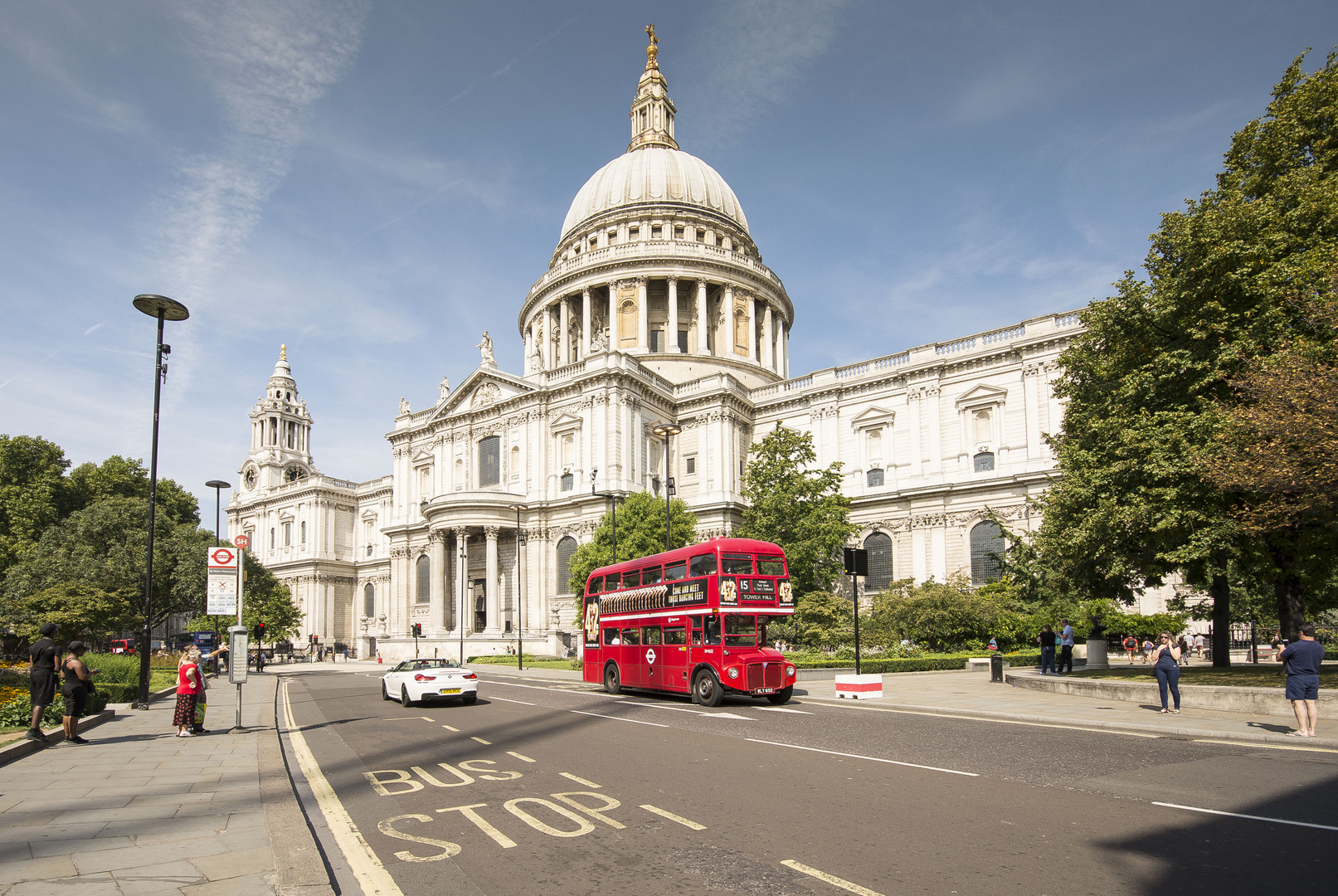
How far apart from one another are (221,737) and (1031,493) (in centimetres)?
4322

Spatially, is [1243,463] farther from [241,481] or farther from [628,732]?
[241,481]

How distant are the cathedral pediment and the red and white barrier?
39.6 m

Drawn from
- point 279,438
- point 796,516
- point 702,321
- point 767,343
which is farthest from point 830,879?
point 279,438

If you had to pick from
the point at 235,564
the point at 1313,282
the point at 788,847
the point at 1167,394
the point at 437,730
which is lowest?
the point at 437,730

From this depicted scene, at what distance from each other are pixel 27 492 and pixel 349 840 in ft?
246

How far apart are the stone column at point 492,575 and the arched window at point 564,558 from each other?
4357mm

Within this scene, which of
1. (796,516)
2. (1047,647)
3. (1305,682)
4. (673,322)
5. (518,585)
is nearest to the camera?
(1305,682)

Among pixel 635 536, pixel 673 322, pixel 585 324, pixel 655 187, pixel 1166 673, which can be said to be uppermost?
pixel 655 187

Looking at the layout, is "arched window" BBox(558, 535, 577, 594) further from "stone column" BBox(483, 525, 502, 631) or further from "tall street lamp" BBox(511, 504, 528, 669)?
"stone column" BBox(483, 525, 502, 631)

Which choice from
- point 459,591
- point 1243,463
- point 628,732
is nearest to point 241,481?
point 459,591

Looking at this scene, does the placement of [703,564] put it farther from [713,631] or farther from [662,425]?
[662,425]

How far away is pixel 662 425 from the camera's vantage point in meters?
47.3

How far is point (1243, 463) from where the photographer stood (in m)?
17.0

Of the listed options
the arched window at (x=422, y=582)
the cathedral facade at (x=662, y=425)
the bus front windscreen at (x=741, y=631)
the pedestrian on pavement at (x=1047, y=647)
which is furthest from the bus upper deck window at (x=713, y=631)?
the arched window at (x=422, y=582)
